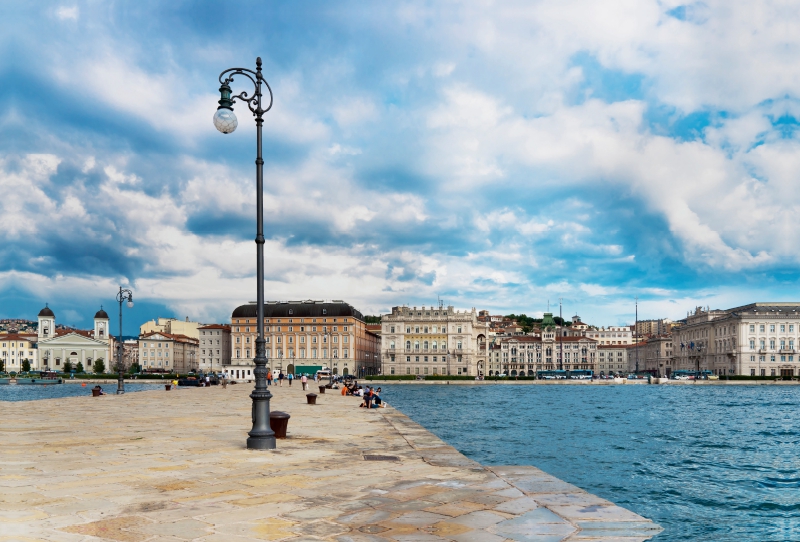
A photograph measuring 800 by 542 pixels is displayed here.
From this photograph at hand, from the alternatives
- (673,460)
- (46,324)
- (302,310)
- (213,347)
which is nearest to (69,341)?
(46,324)

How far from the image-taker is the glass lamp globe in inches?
539

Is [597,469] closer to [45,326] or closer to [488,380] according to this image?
[488,380]

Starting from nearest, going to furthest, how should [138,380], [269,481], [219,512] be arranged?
[219,512], [269,481], [138,380]

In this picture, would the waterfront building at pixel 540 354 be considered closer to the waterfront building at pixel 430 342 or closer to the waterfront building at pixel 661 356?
the waterfront building at pixel 661 356

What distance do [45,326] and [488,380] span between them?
422 feet

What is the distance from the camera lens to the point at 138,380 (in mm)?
134625

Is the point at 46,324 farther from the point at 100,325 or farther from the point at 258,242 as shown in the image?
the point at 258,242

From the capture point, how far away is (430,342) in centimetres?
14650

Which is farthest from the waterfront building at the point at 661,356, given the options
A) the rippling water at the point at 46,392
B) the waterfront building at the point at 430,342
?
the rippling water at the point at 46,392

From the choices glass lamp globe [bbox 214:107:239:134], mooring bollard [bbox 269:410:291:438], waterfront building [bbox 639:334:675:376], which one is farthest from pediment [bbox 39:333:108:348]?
glass lamp globe [bbox 214:107:239:134]

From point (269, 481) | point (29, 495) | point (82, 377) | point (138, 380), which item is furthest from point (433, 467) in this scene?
point (82, 377)

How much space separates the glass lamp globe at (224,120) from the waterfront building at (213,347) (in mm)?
149882

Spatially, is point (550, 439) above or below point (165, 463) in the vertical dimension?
below

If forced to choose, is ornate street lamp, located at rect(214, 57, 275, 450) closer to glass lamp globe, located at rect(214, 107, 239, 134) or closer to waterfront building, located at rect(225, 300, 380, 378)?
glass lamp globe, located at rect(214, 107, 239, 134)
